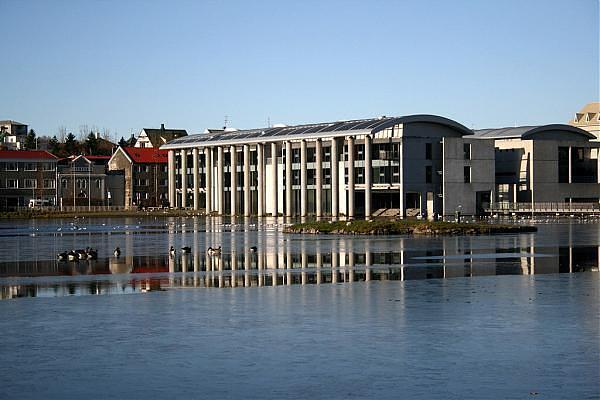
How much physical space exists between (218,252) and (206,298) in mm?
18460

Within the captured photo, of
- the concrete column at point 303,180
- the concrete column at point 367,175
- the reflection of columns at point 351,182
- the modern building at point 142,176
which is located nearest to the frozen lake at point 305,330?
the concrete column at point 367,175

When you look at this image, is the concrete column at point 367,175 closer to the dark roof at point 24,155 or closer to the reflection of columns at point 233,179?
the reflection of columns at point 233,179

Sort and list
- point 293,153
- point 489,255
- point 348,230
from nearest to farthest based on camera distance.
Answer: point 489,255 → point 348,230 → point 293,153

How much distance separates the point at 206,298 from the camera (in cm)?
2680

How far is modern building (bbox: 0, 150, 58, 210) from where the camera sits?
158625mm

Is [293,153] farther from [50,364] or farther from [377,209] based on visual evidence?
[50,364]

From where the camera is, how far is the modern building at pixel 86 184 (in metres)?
165

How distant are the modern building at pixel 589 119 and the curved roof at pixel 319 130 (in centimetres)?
6774

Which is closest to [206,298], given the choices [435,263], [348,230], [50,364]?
[50,364]

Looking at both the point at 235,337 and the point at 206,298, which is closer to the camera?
the point at 235,337

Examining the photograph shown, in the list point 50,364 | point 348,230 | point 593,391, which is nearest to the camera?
point 593,391

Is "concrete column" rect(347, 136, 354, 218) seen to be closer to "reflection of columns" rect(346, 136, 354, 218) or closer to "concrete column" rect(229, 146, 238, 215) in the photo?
"reflection of columns" rect(346, 136, 354, 218)

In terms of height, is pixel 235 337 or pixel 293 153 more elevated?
pixel 293 153

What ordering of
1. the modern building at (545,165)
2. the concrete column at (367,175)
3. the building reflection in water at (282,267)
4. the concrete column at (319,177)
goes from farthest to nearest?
the concrete column at (319,177), the modern building at (545,165), the concrete column at (367,175), the building reflection in water at (282,267)
